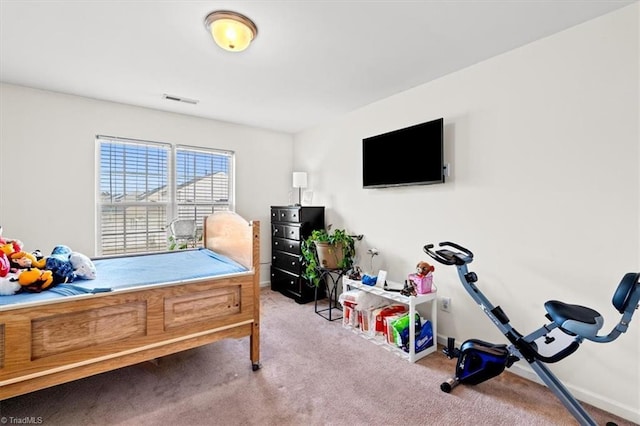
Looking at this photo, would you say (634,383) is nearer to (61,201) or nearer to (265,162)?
(265,162)

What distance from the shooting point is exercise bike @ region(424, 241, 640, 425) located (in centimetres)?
143

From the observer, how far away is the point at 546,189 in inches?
80.0

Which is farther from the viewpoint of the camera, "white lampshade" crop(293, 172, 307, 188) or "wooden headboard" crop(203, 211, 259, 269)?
"white lampshade" crop(293, 172, 307, 188)

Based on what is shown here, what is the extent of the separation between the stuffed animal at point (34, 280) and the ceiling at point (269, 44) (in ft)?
5.04

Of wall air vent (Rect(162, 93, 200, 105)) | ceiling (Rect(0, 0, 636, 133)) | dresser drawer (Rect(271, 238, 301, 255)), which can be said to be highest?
wall air vent (Rect(162, 93, 200, 105))

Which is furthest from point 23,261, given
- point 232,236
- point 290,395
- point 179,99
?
point 179,99

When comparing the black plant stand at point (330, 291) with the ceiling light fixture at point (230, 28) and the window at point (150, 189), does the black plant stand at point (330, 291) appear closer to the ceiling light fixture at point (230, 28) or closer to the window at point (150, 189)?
the window at point (150, 189)

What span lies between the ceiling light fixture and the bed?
1223 mm

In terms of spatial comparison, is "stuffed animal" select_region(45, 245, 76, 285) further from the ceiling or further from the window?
the window

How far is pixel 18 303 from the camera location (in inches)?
58.5

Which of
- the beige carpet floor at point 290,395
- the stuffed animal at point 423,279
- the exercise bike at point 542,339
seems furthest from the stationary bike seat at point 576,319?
the stuffed animal at point 423,279

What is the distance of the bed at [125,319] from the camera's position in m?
1.51

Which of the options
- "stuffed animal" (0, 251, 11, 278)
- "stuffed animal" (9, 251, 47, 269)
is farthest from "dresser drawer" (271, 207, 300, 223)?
"stuffed animal" (0, 251, 11, 278)

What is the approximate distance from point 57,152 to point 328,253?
9.87 feet
